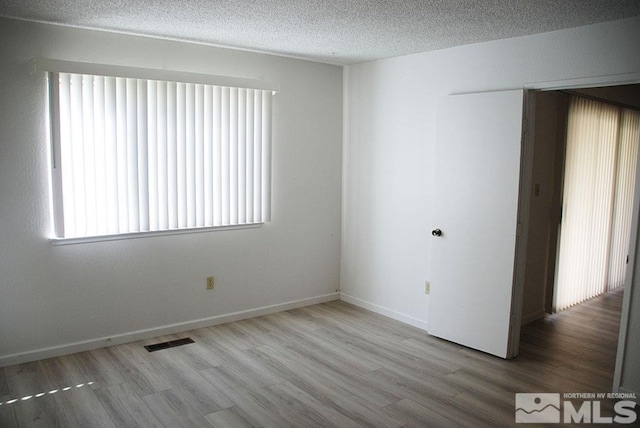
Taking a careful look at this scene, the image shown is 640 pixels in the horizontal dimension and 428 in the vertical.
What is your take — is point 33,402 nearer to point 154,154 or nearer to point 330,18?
point 154,154

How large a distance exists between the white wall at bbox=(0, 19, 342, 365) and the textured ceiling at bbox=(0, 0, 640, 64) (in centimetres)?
23

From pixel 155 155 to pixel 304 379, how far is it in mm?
2113

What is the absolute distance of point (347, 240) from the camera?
5.28m

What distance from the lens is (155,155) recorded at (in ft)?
13.2

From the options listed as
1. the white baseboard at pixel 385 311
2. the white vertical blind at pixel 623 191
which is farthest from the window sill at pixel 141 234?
the white vertical blind at pixel 623 191

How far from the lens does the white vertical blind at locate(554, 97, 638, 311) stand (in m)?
4.92

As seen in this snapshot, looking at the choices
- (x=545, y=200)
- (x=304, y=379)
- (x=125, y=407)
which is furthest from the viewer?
(x=545, y=200)

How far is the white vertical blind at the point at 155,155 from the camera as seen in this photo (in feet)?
12.0

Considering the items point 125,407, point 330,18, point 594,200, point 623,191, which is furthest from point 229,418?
point 623,191

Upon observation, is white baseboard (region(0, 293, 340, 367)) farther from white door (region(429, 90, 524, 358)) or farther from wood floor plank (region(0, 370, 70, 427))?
white door (region(429, 90, 524, 358))

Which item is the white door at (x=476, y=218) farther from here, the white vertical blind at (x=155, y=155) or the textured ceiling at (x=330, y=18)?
the white vertical blind at (x=155, y=155)

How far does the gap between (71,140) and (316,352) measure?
2.45 m

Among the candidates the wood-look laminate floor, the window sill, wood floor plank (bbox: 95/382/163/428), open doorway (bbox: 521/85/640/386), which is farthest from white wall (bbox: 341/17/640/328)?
wood floor plank (bbox: 95/382/163/428)

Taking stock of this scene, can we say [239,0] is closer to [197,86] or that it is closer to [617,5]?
[197,86]
